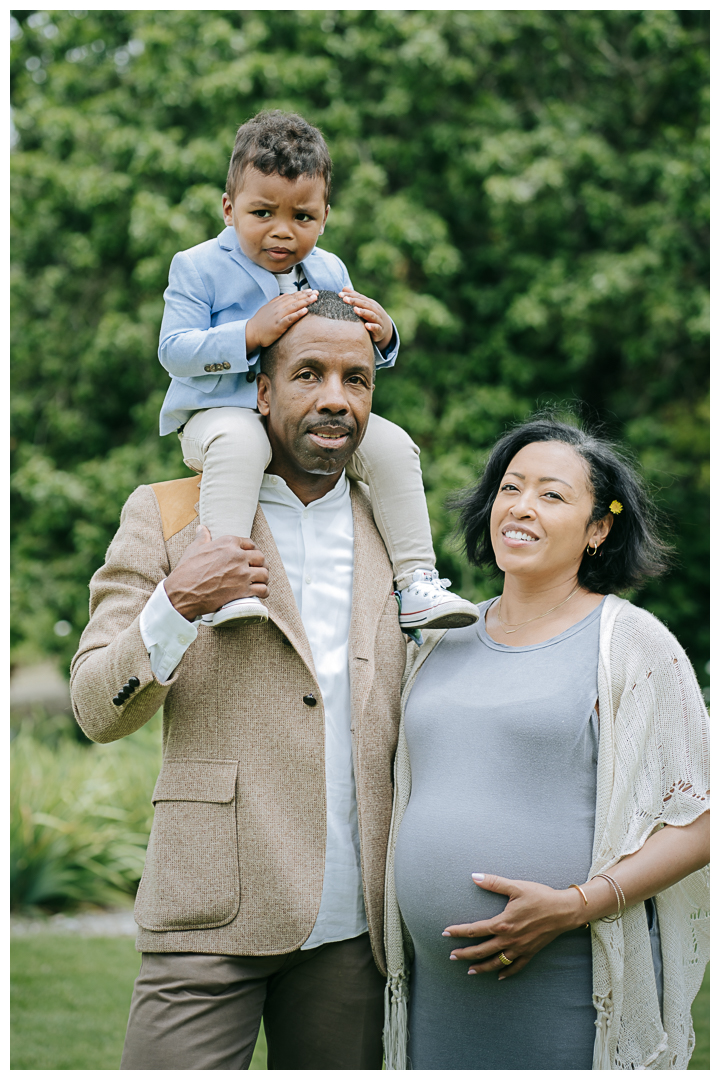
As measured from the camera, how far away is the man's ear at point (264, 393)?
2.69 meters

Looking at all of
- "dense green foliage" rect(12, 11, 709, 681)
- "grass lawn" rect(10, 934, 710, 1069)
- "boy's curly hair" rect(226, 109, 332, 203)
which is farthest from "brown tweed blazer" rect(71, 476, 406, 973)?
"dense green foliage" rect(12, 11, 709, 681)

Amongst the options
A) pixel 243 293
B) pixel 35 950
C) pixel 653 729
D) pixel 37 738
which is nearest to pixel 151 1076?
pixel 653 729

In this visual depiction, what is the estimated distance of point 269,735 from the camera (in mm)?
2512

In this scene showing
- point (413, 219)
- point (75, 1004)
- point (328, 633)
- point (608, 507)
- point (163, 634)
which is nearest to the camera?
point (163, 634)

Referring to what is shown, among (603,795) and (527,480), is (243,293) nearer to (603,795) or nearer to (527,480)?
(527,480)

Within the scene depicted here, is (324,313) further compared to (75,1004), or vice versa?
(75,1004)

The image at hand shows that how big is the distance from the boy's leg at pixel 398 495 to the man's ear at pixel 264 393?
1.01 ft

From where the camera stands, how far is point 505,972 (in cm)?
246

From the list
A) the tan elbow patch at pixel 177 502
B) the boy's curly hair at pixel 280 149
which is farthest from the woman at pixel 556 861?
the boy's curly hair at pixel 280 149

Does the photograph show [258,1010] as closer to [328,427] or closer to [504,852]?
[504,852]

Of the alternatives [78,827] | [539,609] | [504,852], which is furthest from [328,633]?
[78,827]

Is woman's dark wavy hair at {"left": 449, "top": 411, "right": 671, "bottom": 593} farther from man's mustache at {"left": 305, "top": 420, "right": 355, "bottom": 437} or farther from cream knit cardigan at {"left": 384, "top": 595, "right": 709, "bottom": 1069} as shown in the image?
man's mustache at {"left": 305, "top": 420, "right": 355, "bottom": 437}

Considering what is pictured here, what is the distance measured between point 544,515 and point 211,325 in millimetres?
1082

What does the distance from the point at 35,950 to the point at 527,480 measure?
514 centimetres
